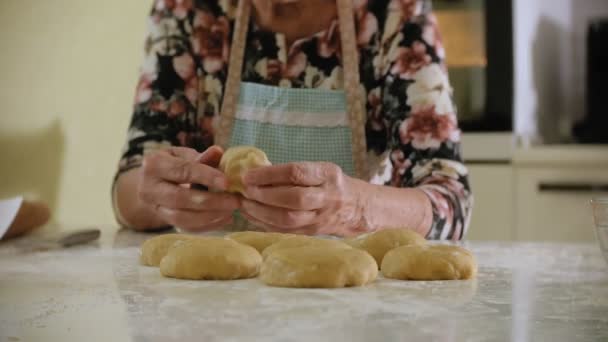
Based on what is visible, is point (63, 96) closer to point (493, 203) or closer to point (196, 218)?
point (493, 203)

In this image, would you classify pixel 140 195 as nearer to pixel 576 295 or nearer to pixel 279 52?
pixel 279 52

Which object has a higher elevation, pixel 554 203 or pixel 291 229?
pixel 291 229

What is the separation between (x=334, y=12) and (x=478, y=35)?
0.88 meters

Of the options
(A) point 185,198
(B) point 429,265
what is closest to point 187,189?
(A) point 185,198

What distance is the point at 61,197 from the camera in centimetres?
201

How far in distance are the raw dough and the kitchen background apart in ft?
3.07

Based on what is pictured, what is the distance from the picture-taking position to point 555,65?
2.31m

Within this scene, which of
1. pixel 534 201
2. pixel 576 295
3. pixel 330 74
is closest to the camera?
pixel 576 295

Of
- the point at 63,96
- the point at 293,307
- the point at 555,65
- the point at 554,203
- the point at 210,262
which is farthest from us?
the point at 555,65

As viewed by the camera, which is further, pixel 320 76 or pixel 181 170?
pixel 320 76

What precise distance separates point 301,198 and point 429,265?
202 mm

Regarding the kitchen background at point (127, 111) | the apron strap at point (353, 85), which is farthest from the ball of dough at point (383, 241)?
the kitchen background at point (127, 111)

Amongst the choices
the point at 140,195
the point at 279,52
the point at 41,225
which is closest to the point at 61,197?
the point at 41,225

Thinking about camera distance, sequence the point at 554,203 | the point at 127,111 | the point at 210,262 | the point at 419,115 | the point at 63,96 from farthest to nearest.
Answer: the point at 63,96 < the point at 554,203 < the point at 127,111 < the point at 419,115 < the point at 210,262
